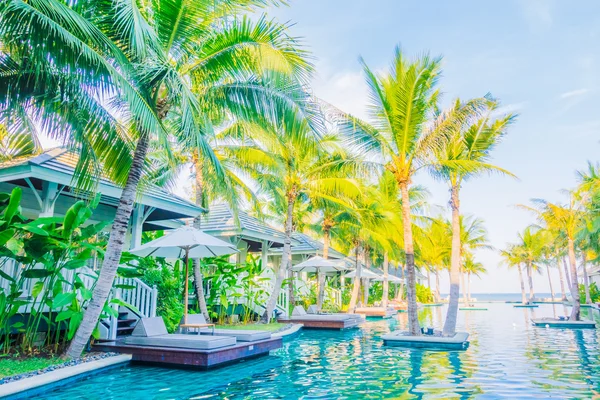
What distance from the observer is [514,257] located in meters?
47.5

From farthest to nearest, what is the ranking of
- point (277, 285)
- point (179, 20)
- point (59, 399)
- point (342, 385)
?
point (277, 285) < point (179, 20) < point (342, 385) < point (59, 399)

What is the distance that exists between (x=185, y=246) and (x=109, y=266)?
274cm

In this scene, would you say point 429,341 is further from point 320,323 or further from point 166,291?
point 166,291

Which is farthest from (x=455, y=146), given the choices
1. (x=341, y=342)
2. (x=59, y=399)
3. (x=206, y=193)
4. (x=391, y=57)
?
(x=59, y=399)

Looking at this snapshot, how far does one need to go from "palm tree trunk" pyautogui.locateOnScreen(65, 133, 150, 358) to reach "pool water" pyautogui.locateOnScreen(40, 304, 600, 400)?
81cm

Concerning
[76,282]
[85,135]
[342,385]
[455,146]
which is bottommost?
[342,385]

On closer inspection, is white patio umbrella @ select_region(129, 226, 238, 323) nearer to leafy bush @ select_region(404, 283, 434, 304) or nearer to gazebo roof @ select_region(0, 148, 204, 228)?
gazebo roof @ select_region(0, 148, 204, 228)

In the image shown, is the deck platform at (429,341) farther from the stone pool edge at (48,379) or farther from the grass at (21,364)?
the grass at (21,364)

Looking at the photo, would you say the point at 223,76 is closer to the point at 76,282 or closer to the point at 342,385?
the point at 76,282

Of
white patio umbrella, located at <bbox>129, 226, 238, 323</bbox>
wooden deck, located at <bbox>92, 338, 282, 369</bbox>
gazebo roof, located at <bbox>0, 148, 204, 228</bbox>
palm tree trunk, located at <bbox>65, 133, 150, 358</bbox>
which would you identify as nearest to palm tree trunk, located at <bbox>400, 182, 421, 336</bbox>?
white patio umbrella, located at <bbox>129, 226, 238, 323</bbox>

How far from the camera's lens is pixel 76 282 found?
845 cm

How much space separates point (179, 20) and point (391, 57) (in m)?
6.89

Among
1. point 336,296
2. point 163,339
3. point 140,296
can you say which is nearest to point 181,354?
point 163,339

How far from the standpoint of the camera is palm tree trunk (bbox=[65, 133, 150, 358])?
26.0 ft
